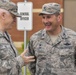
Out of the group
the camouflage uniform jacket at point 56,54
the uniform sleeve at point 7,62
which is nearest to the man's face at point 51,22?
the camouflage uniform jacket at point 56,54

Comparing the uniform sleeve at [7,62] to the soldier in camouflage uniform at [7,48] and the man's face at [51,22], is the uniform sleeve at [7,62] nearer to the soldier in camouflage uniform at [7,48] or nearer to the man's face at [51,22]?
the soldier in camouflage uniform at [7,48]

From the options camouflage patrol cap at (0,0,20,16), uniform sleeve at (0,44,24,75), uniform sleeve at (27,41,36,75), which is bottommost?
uniform sleeve at (27,41,36,75)

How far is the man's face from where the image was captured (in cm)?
498

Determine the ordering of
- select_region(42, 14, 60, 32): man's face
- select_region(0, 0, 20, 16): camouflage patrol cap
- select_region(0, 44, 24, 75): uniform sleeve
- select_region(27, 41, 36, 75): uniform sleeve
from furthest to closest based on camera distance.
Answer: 1. select_region(27, 41, 36, 75): uniform sleeve
2. select_region(42, 14, 60, 32): man's face
3. select_region(0, 0, 20, 16): camouflage patrol cap
4. select_region(0, 44, 24, 75): uniform sleeve

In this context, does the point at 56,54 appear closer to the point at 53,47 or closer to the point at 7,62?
the point at 53,47

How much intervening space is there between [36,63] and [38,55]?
0.48 ft

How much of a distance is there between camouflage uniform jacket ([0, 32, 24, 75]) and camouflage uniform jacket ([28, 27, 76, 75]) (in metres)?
1.12

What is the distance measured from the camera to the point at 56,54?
5.00 m

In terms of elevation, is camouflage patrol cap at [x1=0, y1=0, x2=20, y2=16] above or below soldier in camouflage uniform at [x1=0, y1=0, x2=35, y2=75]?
above

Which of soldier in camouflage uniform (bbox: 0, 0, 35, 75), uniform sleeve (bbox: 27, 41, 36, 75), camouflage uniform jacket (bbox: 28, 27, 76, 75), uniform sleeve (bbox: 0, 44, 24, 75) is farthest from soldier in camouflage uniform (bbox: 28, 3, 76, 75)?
uniform sleeve (bbox: 0, 44, 24, 75)

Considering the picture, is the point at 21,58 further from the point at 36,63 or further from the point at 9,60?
the point at 36,63

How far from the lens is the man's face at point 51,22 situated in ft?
16.3

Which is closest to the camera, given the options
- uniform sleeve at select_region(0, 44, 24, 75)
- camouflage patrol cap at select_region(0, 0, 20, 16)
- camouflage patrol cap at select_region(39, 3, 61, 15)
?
uniform sleeve at select_region(0, 44, 24, 75)

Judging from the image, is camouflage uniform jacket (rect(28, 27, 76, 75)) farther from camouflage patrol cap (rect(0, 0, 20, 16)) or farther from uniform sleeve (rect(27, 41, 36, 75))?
camouflage patrol cap (rect(0, 0, 20, 16))
